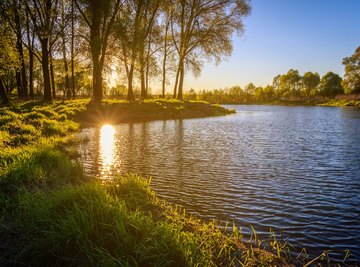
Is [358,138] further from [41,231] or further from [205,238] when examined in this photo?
[41,231]

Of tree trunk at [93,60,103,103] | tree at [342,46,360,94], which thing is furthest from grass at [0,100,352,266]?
tree at [342,46,360,94]

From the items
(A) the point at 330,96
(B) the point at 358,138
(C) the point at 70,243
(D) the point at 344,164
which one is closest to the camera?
(C) the point at 70,243

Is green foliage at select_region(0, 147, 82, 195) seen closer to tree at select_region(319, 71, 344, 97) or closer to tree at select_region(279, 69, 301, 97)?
tree at select_region(319, 71, 344, 97)

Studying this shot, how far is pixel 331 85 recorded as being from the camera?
111812mm

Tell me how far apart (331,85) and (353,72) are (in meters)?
19.6

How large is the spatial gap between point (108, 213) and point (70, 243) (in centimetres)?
91

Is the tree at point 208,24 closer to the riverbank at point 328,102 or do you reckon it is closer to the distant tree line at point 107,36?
the distant tree line at point 107,36

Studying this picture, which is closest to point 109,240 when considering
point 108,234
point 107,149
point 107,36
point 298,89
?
point 108,234

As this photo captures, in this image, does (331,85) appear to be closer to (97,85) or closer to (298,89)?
(298,89)

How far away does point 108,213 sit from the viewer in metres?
5.84

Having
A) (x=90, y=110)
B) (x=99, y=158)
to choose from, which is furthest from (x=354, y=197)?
(x=90, y=110)

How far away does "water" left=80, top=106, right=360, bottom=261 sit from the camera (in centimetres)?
704

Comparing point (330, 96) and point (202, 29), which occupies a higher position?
point (202, 29)

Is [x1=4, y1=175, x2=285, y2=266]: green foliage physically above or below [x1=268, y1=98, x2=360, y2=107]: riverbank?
below
